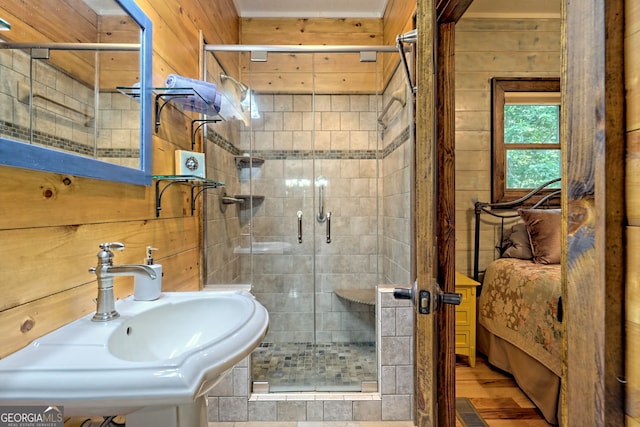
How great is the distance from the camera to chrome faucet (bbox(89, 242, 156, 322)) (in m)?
0.87

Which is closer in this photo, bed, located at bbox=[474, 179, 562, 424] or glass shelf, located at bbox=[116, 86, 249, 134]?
glass shelf, located at bbox=[116, 86, 249, 134]

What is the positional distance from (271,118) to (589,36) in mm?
2262

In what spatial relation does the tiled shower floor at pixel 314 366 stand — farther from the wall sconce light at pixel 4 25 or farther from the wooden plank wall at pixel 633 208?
the wall sconce light at pixel 4 25

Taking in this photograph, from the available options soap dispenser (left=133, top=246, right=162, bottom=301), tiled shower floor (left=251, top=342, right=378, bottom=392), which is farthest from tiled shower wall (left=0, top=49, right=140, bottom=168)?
tiled shower floor (left=251, top=342, right=378, bottom=392)

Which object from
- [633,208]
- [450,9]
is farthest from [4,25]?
[450,9]

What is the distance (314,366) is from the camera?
6.69 feet

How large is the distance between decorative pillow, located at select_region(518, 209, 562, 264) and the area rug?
1.10 metres

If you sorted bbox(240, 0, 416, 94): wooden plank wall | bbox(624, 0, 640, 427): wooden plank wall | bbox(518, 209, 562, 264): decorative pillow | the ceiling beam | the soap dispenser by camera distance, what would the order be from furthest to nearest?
1. bbox(240, 0, 416, 94): wooden plank wall
2. bbox(518, 209, 562, 264): decorative pillow
3. the ceiling beam
4. the soap dispenser
5. bbox(624, 0, 640, 427): wooden plank wall

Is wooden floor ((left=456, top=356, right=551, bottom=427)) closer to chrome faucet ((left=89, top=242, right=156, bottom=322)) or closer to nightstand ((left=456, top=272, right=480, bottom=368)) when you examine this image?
nightstand ((left=456, top=272, right=480, bottom=368))

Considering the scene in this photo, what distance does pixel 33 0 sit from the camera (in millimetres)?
733

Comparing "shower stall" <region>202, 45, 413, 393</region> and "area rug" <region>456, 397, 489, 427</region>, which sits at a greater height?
"shower stall" <region>202, 45, 413, 393</region>

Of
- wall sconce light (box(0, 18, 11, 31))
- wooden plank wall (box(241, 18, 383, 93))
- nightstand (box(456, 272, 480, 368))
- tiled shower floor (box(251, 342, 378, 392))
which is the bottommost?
tiled shower floor (box(251, 342, 378, 392))

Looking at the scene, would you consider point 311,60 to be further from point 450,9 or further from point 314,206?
point 450,9

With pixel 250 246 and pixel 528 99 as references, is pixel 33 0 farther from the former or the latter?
pixel 528 99
